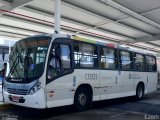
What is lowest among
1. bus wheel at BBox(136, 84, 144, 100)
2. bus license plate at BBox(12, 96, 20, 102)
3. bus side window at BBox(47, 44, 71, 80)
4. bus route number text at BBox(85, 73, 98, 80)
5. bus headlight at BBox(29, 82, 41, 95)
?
bus wheel at BBox(136, 84, 144, 100)

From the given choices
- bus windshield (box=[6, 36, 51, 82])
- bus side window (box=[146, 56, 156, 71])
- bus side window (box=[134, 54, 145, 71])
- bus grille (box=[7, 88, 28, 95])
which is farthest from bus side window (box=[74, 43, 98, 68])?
bus side window (box=[146, 56, 156, 71])

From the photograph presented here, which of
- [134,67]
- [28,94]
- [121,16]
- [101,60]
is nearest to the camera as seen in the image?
[28,94]

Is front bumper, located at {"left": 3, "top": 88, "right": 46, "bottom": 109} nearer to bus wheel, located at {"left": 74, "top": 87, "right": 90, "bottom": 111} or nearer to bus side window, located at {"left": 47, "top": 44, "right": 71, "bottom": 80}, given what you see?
bus side window, located at {"left": 47, "top": 44, "right": 71, "bottom": 80}

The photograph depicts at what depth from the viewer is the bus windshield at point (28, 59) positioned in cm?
838

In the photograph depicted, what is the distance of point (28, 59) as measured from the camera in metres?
8.59

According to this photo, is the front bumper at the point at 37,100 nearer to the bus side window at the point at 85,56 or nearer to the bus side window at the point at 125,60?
the bus side window at the point at 85,56

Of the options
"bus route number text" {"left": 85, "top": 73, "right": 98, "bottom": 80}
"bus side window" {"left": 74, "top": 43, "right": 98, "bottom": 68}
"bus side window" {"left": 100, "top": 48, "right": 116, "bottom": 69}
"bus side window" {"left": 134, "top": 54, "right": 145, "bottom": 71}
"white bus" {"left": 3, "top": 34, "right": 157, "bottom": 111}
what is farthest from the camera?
"bus side window" {"left": 134, "top": 54, "right": 145, "bottom": 71}

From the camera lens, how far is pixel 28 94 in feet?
26.9

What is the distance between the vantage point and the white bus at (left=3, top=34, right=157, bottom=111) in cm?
827

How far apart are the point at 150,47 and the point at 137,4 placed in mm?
17008

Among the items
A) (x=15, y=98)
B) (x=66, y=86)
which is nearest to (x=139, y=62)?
(x=66, y=86)

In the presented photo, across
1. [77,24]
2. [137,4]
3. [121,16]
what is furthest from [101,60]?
[77,24]

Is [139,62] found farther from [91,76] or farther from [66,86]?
[66,86]

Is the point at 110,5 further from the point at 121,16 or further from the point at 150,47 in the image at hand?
the point at 150,47
